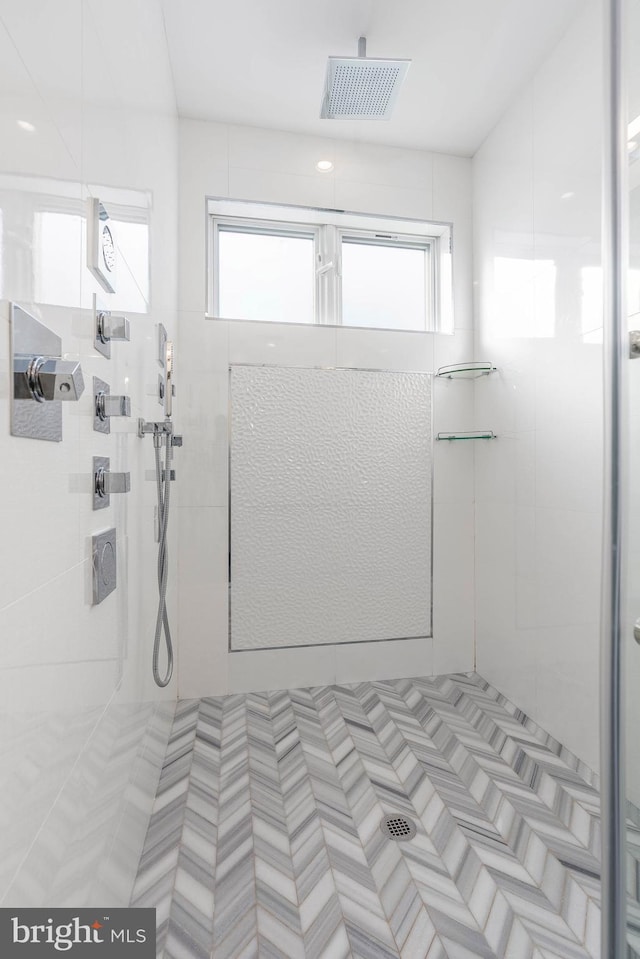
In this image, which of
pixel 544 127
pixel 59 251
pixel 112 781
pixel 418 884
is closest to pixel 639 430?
pixel 59 251

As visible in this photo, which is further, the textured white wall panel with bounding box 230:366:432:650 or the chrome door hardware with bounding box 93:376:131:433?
the textured white wall panel with bounding box 230:366:432:650

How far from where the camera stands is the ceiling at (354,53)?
1655mm

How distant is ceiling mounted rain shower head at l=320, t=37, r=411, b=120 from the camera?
5.38 feet

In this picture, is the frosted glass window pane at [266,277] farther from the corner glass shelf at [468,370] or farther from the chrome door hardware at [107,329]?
the chrome door hardware at [107,329]

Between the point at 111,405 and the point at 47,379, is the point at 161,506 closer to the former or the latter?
the point at 111,405

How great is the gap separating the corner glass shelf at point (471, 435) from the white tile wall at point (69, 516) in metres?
1.47

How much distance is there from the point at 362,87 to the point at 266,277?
0.83 metres

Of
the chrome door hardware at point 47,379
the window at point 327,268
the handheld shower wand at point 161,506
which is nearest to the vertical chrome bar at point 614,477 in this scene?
the chrome door hardware at point 47,379

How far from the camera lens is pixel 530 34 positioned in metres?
1.75

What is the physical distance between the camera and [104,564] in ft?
3.06

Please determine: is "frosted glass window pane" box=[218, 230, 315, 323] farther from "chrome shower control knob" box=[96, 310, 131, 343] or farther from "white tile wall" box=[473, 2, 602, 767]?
"chrome shower control knob" box=[96, 310, 131, 343]

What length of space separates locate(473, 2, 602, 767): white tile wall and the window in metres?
0.27

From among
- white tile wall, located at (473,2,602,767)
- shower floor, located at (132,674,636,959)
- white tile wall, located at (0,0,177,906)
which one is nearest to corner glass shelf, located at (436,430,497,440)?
white tile wall, located at (473,2,602,767)

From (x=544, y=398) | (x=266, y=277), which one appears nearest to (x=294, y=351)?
(x=266, y=277)
